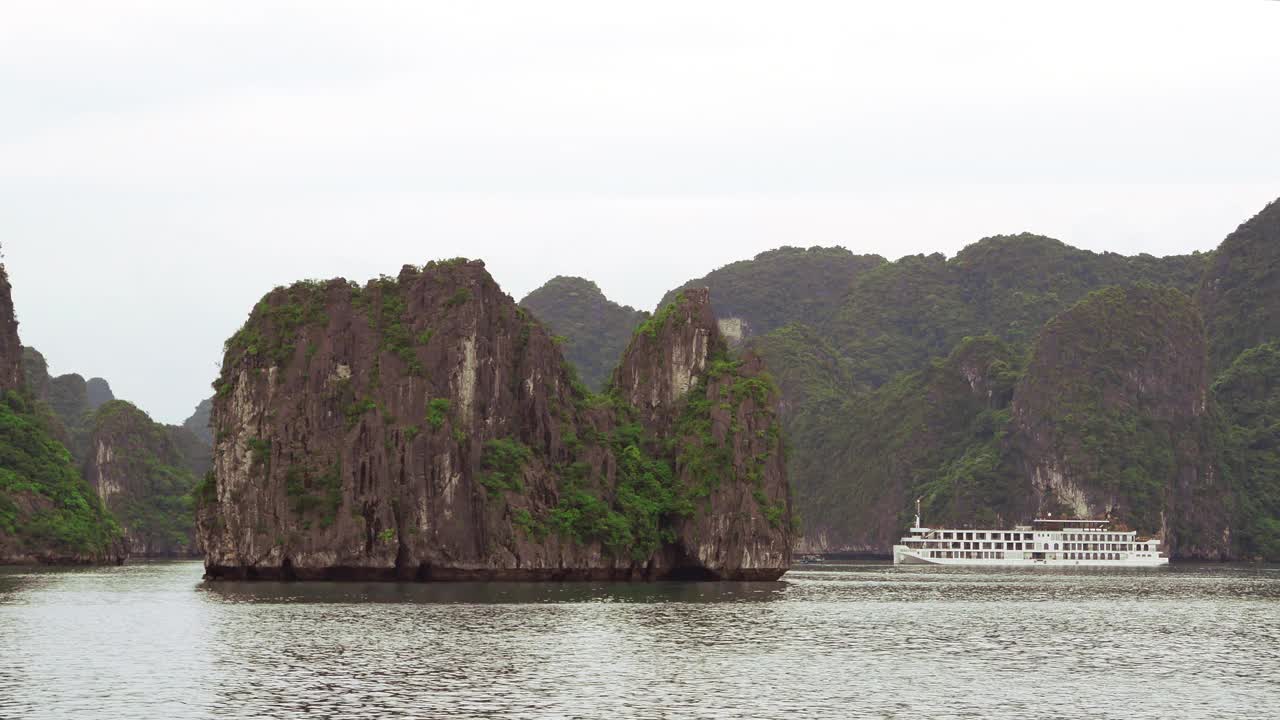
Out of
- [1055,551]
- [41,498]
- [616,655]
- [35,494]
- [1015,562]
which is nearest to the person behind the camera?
[616,655]

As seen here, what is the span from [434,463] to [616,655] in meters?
50.6

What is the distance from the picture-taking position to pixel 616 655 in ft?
176

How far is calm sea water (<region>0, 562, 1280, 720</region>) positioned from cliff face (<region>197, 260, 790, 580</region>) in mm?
9622

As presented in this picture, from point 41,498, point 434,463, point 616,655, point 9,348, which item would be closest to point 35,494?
point 41,498

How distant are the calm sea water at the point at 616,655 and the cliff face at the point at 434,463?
962cm

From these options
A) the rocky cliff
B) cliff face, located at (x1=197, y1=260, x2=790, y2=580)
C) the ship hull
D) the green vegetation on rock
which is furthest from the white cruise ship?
the green vegetation on rock

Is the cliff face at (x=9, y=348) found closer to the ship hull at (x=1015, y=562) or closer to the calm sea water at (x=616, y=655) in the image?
the calm sea water at (x=616, y=655)

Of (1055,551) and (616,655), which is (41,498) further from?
(1055,551)

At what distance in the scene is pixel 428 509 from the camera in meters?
101

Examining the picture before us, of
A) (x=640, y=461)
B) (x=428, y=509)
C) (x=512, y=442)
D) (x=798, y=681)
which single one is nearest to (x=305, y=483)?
(x=428, y=509)

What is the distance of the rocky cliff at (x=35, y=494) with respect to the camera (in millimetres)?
136625

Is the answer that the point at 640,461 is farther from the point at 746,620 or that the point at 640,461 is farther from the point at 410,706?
the point at 410,706

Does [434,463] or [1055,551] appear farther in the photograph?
[1055,551]

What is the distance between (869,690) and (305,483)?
6235cm
